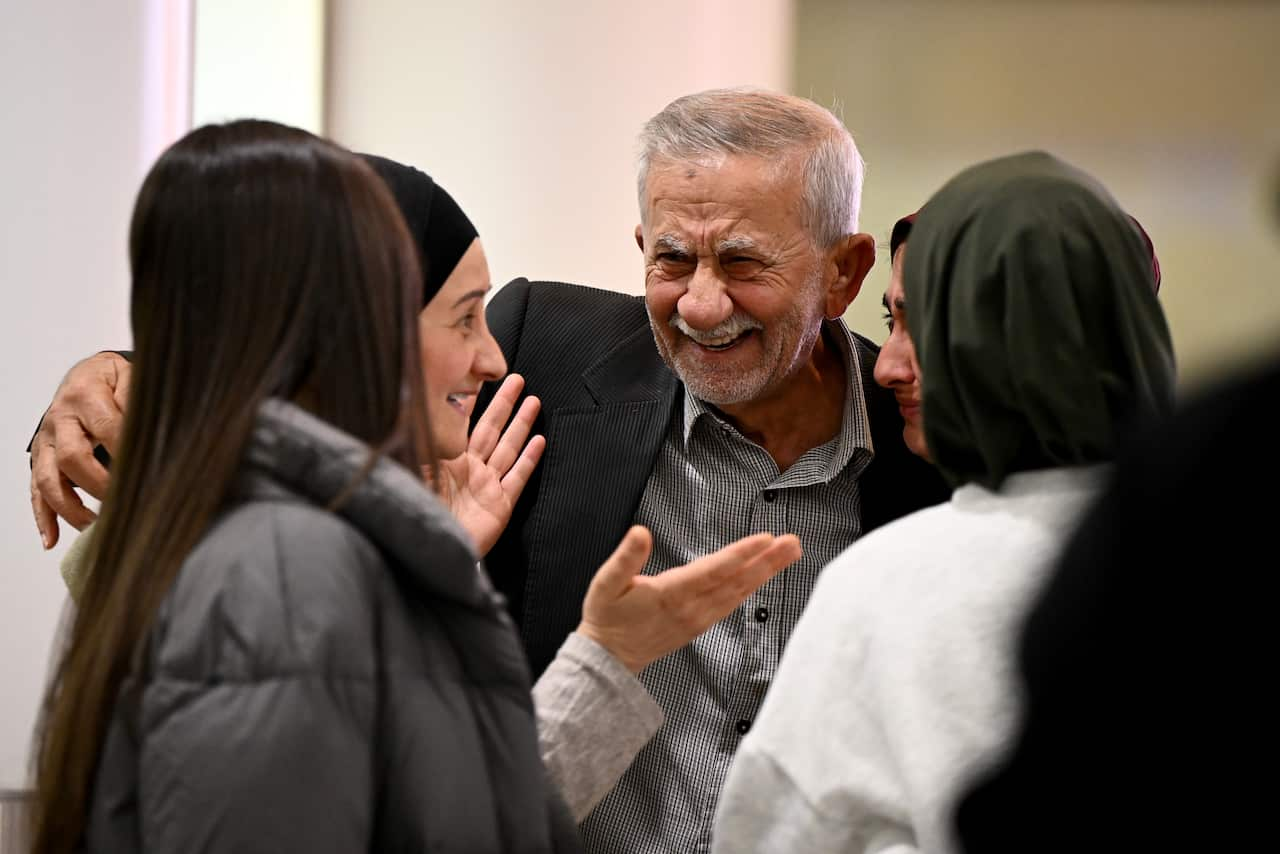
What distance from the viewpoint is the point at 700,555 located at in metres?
2.18

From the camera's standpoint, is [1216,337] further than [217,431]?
Yes

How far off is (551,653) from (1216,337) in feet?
6.28

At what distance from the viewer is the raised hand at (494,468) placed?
2.11 m

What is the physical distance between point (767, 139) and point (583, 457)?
56cm

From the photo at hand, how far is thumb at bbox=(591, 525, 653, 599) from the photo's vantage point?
1503mm

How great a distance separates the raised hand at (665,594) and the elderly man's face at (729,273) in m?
0.60

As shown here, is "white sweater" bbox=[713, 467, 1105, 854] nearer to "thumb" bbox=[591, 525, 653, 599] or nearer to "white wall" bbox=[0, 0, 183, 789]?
"thumb" bbox=[591, 525, 653, 599]

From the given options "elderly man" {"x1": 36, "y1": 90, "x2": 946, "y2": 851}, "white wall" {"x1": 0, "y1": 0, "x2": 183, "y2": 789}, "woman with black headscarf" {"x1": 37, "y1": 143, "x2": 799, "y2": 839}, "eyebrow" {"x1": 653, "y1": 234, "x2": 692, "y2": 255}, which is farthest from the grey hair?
"white wall" {"x1": 0, "y1": 0, "x2": 183, "y2": 789}

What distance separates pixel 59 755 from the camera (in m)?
1.11

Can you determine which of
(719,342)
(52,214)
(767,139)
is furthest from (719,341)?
(52,214)

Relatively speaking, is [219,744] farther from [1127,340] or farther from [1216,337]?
[1216,337]

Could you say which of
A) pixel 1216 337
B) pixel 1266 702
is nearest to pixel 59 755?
pixel 1266 702

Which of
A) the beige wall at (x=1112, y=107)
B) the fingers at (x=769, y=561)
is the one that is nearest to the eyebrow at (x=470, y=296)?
the fingers at (x=769, y=561)

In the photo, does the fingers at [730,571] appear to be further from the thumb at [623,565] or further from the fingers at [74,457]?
the fingers at [74,457]
